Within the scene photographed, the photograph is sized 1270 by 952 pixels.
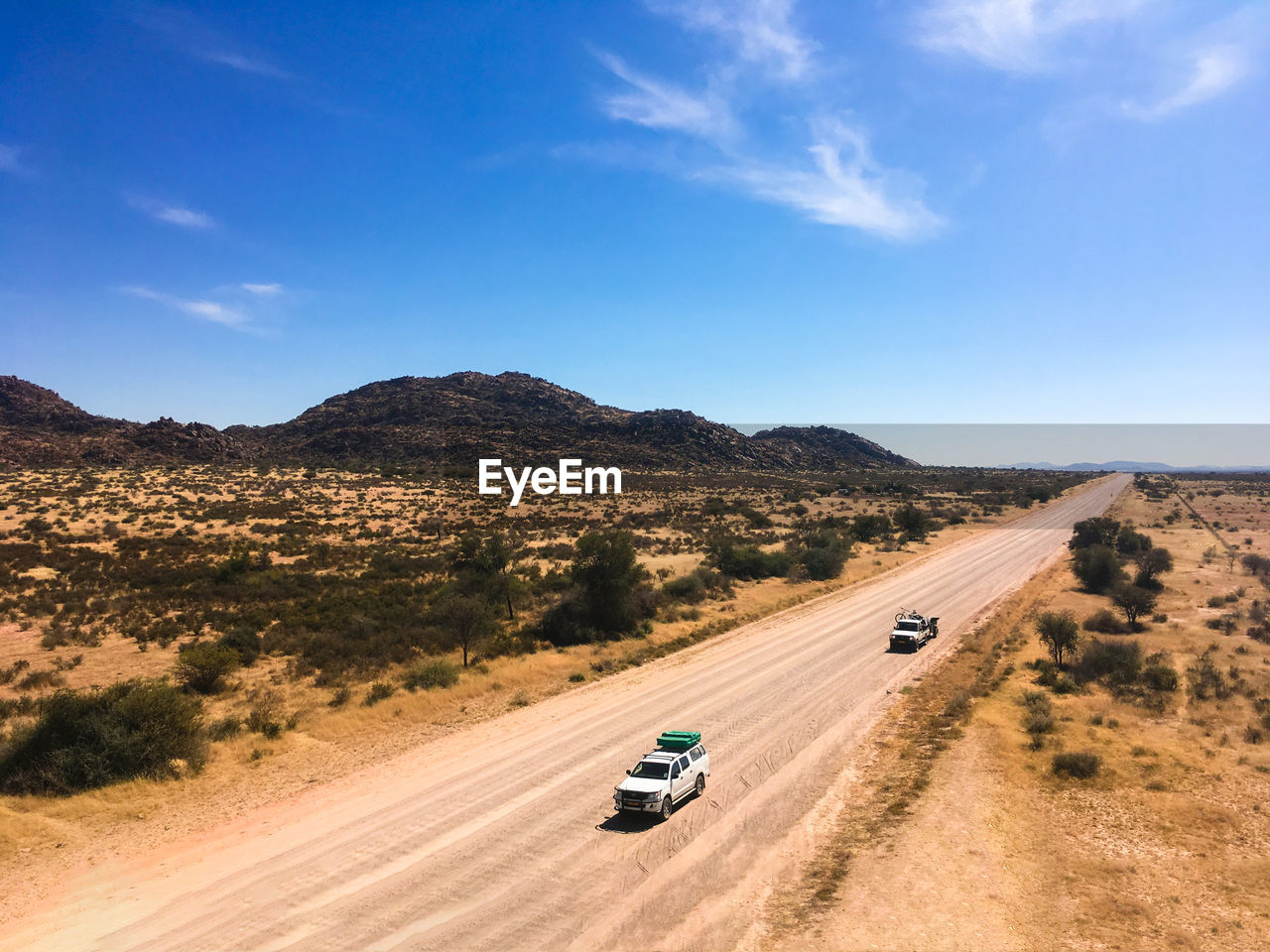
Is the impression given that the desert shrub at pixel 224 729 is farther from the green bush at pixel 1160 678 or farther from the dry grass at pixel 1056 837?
the green bush at pixel 1160 678

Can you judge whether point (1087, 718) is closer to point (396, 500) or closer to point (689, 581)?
point (689, 581)

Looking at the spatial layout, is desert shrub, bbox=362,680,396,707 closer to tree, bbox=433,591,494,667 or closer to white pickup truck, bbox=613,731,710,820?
tree, bbox=433,591,494,667

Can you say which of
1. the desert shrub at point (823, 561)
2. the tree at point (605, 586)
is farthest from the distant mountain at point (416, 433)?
the tree at point (605, 586)

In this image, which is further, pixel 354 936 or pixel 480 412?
pixel 480 412

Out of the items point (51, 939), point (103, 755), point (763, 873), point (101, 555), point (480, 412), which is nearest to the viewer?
point (51, 939)

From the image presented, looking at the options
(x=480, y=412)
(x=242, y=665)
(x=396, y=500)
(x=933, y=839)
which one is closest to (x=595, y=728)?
(x=933, y=839)

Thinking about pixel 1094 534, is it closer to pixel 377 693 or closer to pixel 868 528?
pixel 868 528
